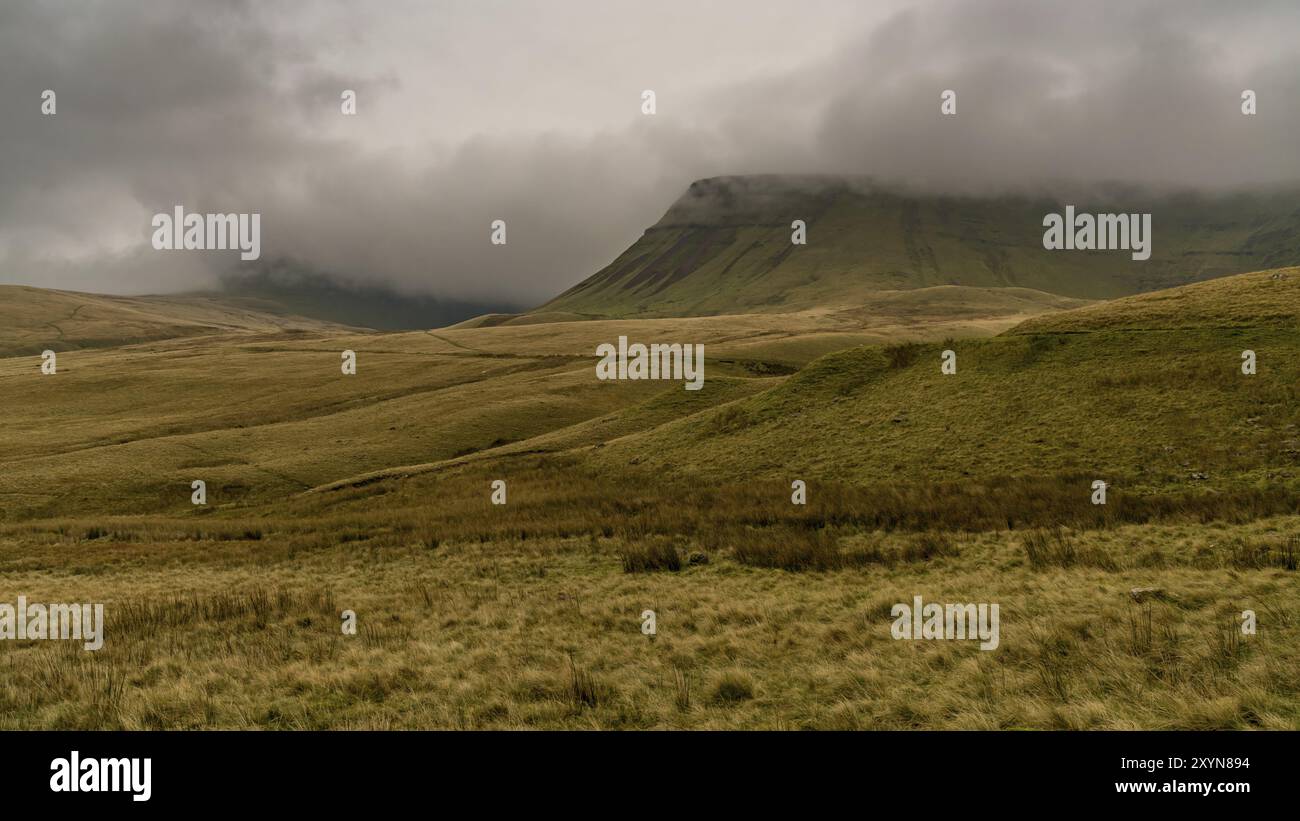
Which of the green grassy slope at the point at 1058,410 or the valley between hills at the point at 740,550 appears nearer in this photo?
the valley between hills at the point at 740,550

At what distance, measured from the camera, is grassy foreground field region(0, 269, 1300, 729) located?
11.3 metres

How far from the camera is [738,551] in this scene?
82.5ft

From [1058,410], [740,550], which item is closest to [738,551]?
[740,550]

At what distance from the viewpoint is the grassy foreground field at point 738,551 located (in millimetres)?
11336

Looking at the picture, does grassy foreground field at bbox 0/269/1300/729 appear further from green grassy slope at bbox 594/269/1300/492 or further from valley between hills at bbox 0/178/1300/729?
green grassy slope at bbox 594/269/1300/492

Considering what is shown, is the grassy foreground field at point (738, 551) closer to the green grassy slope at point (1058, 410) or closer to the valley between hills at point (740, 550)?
the valley between hills at point (740, 550)

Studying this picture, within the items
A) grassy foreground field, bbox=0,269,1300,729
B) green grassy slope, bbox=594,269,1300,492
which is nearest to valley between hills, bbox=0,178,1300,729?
grassy foreground field, bbox=0,269,1300,729

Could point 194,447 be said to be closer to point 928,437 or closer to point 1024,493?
point 928,437

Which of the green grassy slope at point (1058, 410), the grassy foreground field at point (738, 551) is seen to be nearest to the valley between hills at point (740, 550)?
the grassy foreground field at point (738, 551)

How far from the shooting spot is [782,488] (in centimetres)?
3669

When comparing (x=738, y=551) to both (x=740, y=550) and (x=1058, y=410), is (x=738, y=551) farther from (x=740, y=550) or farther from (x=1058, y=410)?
(x=1058, y=410)
